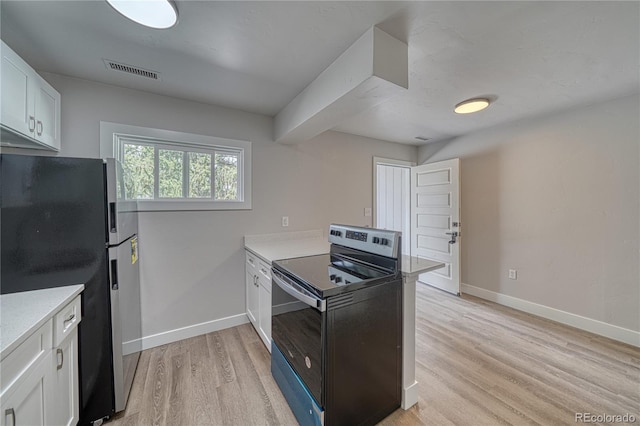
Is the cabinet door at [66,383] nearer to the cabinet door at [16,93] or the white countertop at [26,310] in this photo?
the white countertop at [26,310]

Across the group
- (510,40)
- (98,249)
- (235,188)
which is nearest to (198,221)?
(235,188)

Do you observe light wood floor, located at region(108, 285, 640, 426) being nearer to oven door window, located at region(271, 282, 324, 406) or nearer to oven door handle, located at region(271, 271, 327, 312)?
oven door window, located at region(271, 282, 324, 406)

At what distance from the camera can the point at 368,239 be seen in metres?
1.66

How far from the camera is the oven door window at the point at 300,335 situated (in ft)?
4.17

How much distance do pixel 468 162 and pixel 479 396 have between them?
2.98 m

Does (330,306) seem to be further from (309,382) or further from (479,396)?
(479,396)

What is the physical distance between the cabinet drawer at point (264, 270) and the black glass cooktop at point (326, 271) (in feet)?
0.69

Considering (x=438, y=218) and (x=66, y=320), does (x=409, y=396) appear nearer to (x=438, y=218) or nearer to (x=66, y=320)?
(x=66, y=320)

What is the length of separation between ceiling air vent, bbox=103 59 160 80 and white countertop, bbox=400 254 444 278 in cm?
239

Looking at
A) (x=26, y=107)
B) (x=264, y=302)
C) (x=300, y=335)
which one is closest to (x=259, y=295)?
(x=264, y=302)

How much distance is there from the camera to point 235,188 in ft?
8.89

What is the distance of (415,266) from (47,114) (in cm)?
286

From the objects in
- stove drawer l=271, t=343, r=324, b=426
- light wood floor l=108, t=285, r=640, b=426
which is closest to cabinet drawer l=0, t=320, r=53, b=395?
light wood floor l=108, t=285, r=640, b=426

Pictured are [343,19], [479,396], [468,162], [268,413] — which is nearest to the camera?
[343,19]
